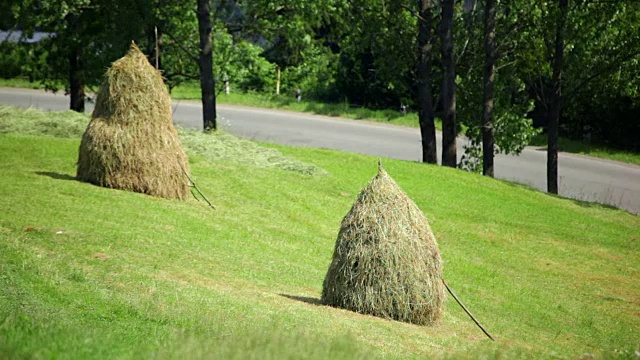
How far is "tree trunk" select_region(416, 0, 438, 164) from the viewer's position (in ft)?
109

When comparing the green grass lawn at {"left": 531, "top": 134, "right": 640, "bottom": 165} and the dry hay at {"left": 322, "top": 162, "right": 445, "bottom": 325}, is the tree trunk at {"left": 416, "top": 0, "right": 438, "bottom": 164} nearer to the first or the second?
the green grass lawn at {"left": 531, "top": 134, "right": 640, "bottom": 165}

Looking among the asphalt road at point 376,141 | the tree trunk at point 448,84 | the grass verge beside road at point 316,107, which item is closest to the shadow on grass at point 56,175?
the tree trunk at point 448,84

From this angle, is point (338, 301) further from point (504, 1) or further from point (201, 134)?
Answer: point (504, 1)

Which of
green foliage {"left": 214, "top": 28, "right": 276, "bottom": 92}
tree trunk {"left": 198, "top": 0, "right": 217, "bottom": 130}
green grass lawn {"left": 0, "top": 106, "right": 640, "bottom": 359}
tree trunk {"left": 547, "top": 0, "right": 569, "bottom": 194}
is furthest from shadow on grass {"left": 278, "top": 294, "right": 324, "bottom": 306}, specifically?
green foliage {"left": 214, "top": 28, "right": 276, "bottom": 92}

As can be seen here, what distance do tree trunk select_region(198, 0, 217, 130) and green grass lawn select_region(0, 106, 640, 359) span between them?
2.51m

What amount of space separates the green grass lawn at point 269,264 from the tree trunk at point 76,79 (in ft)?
21.2

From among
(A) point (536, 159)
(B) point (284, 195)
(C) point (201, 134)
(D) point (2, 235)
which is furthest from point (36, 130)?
(A) point (536, 159)

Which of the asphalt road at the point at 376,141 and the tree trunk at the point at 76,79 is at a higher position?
the tree trunk at the point at 76,79

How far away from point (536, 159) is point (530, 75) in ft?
31.4

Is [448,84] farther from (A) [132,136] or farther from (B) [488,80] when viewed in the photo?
(A) [132,136]

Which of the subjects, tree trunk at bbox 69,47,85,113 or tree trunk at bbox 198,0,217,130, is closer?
tree trunk at bbox 198,0,217,130

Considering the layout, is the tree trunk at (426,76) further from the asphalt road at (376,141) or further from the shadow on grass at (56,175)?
the shadow on grass at (56,175)

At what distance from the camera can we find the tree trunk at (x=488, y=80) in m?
32.1

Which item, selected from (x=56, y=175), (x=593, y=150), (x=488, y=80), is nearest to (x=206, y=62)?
(x=488, y=80)
